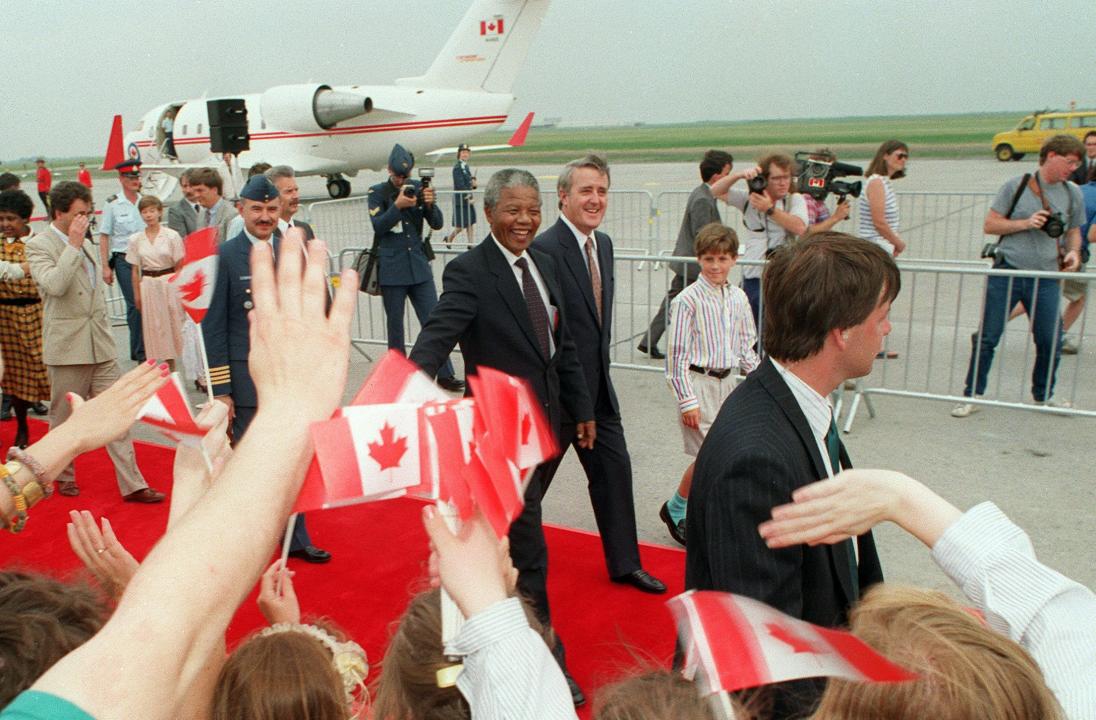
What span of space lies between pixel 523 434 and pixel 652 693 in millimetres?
430

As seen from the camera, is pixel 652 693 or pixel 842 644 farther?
pixel 652 693

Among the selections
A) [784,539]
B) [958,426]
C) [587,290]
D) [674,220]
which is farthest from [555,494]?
[674,220]

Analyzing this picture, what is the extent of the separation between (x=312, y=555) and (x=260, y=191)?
1.83 meters

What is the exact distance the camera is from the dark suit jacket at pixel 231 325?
14.2ft

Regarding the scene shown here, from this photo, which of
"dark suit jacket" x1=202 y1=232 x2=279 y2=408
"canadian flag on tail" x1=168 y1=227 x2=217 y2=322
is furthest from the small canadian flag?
"canadian flag on tail" x1=168 y1=227 x2=217 y2=322

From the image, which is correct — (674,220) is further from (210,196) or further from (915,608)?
(915,608)

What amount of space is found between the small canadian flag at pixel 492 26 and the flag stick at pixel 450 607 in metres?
24.9

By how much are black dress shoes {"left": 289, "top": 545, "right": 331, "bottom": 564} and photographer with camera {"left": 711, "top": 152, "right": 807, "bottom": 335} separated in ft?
11.7

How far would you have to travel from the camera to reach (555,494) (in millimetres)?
5551

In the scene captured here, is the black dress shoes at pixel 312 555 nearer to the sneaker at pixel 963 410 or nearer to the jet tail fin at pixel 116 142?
the sneaker at pixel 963 410

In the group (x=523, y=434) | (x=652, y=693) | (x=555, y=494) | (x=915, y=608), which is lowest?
(x=555, y=494)

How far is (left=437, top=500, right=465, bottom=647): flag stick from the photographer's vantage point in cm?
123

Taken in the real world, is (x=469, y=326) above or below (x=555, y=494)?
above

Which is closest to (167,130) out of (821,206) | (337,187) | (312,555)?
(337,187)
